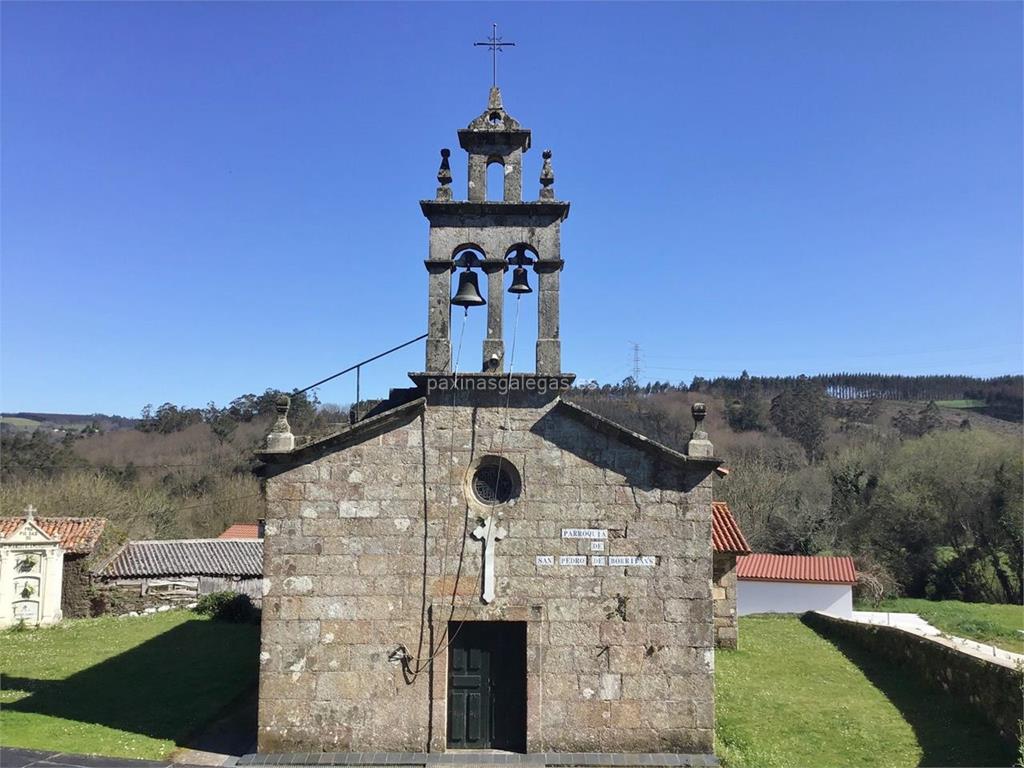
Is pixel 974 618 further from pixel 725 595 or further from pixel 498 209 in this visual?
pixel 498 209

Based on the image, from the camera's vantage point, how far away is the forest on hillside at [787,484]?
41.5 m

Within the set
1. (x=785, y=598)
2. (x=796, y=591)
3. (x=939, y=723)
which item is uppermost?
(x=939, y=723)

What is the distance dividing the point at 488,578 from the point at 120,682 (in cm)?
936

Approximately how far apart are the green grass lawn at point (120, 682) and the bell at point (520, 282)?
8614 mm

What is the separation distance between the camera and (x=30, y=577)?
24938 mm

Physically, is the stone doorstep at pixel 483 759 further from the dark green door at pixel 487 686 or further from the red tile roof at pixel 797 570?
the red tile roof at pixel 797 570

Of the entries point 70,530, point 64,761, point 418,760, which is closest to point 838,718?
point 418,760

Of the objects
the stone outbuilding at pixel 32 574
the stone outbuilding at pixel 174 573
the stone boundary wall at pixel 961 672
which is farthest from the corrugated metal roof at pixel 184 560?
the stone boundary wall at pixel 961 672

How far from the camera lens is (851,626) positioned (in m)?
22.9

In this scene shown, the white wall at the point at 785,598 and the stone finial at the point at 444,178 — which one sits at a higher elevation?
the stone finial at the point at 444,178

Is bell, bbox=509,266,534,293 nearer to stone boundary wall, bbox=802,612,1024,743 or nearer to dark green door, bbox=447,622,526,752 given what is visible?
dark green door, bbox=447,622,526,752

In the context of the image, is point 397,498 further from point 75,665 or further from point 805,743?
point 75,665

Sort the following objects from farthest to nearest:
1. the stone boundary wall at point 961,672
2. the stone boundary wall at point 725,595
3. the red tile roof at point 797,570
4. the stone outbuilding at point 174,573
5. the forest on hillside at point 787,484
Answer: the forest on hillside at point 787,484 → the red tile roof at point 797,570 → the stone outbuilding at point 174,573 → the stone boundary wall at point 725,595 → the stone boundary wall at point 961,672

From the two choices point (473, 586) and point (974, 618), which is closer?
point (473, 586)
